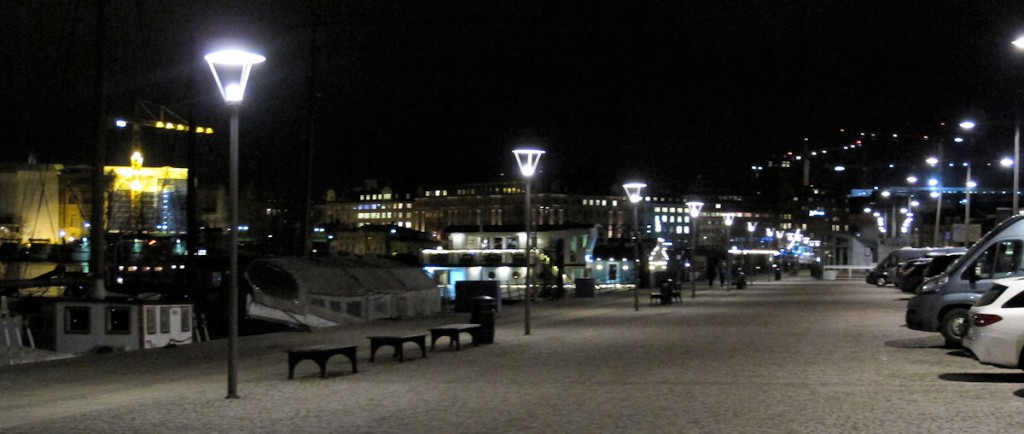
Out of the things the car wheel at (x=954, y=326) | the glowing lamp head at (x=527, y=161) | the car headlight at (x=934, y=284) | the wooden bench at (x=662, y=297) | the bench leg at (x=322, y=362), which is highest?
the glowing lamp head at (x=527, y=161)

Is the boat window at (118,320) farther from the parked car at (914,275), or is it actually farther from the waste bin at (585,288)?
the waste bin at (585,288)

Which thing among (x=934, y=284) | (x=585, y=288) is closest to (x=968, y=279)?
(x=934, y=284)

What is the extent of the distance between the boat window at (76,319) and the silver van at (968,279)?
20345 mm

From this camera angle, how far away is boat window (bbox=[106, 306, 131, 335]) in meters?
28.8

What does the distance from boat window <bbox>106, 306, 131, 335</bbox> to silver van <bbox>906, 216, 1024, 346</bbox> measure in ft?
63.0

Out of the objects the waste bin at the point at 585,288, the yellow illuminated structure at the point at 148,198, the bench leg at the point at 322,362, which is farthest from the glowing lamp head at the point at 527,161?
the yellow illuminated structure at the point at 148,198

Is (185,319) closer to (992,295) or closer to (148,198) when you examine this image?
(992,295)

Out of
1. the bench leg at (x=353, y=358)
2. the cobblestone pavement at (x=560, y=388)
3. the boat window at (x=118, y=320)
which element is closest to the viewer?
the cobblestone pavement at (x=560, y=388)

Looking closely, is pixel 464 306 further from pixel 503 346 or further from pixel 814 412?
pixel 814 412

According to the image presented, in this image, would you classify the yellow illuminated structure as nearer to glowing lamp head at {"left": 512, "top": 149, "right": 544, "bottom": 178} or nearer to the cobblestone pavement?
glowing lamp head at {"left": 512, "top": 149, "right": 544, "bottom": 178}

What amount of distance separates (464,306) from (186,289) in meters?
11.6

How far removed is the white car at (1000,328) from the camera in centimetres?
1478

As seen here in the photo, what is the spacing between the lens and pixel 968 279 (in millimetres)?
21844

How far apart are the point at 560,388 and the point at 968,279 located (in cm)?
1028
